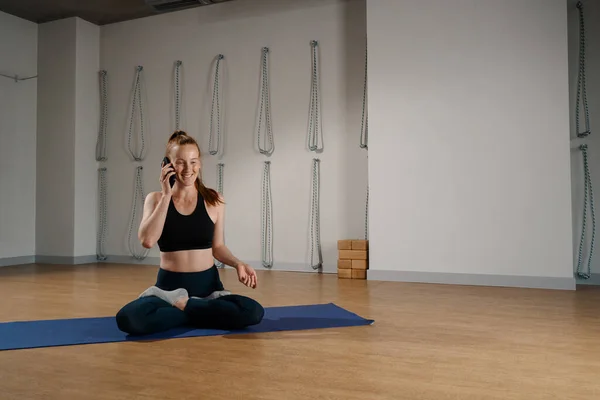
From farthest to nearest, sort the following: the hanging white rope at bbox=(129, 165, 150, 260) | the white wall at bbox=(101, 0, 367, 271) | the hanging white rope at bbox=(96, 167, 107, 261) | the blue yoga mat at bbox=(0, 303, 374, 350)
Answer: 1. the hanging white rope at bbox=(96, 167, 107, 261)
2. the hanging white rope at bbox=(129, 165, 150, 260)
3. the white wall at bbox=(101, 0, 367, 271)
4. the blue yoga mat at bbox=(0, 303, 374, 350)

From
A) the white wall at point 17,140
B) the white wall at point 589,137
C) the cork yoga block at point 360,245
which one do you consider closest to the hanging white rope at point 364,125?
the cork yoga block at point 360,245

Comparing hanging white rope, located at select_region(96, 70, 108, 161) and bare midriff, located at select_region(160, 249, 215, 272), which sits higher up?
hanging white rope, located at select_region(96, 70, 108, 161)

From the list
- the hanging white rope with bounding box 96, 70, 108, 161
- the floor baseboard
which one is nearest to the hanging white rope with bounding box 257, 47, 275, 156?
the floor baseboard

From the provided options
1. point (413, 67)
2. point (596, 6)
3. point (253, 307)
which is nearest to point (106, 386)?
point (253, 307)

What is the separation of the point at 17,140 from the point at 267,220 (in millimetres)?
3357

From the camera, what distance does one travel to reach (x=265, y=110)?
5848 mm

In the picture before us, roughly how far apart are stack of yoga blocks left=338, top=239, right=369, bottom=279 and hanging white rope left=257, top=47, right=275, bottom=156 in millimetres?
1454

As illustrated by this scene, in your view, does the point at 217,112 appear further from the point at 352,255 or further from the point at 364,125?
the point at 352,255

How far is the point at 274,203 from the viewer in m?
5.75

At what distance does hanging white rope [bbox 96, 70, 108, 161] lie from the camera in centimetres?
675

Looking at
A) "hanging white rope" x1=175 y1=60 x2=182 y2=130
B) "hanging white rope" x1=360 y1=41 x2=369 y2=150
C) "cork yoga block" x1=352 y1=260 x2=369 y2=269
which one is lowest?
"cork yoga block" x1=352 y1=260 x2=369 y2=269

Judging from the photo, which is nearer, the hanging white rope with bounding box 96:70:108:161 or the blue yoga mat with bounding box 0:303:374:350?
the blue yoga mat with bounding box 0:303:374:350

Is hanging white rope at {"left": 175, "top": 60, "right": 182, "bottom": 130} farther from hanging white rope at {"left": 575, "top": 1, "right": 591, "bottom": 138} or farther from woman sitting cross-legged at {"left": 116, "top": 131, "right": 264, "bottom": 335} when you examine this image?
hanging white rope at {"left": 575, "top": 1, "right": 591, "bottom": 138}

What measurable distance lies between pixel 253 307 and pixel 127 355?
26.2 inches
